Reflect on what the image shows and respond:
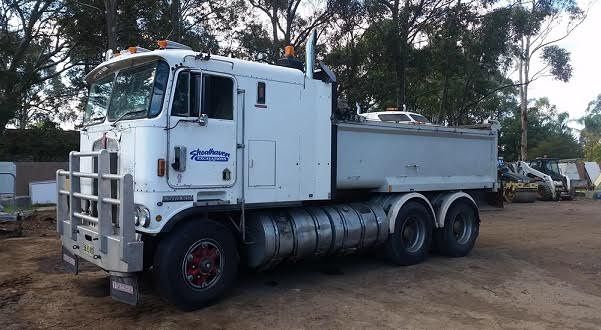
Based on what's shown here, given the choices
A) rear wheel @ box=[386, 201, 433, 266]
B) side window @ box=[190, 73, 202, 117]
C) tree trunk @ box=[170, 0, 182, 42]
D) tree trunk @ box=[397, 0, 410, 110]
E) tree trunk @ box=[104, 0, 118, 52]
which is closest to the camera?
side window @ box=[190, 73, 202, 117]

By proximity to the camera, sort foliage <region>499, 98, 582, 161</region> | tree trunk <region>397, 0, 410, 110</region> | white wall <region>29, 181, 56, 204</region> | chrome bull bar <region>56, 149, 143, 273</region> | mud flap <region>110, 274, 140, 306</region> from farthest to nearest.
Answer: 1. foliage <region>499, 98, 582, 161</region>
2. tree trunk <region>397, 0, 410, 110</region>
3. white wall <region>29, 181, 56, 204</region>
4. mud flap <region>110, 274, 140, 306</region>
5. chrome bull bar <region>56, 149, 143, 273</region>

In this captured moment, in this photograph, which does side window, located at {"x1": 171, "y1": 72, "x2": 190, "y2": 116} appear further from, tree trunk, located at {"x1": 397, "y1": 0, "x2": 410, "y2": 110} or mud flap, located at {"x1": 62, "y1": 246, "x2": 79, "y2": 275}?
tree trunk, located at {"x1": 397, "y1": 0, "x2": 410, "y2": 110}

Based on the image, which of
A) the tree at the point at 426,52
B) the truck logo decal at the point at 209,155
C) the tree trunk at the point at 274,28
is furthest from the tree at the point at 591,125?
the truck logo decal at the point at 209,155

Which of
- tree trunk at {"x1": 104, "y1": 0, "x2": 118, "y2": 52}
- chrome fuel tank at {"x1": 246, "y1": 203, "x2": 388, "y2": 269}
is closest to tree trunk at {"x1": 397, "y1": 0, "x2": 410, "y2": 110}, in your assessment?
tree trunk at {"x1": 104, "y1": 0, "x2": 118, "y2": 52}

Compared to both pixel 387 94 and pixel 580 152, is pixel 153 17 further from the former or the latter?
pixel 580 152

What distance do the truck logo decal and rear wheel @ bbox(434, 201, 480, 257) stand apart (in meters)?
4.91

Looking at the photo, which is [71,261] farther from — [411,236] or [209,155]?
[411,236]

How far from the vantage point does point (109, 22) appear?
16.4 meters

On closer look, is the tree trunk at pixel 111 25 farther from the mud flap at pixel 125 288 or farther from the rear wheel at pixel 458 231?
the mud flap at pixel 125 288

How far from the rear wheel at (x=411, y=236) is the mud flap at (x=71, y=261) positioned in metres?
4.79

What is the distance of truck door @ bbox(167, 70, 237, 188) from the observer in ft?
20.1

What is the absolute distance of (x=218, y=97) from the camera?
21.5 feet

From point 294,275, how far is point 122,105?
3685 millimetres

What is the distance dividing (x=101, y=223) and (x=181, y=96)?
5.69 feet
